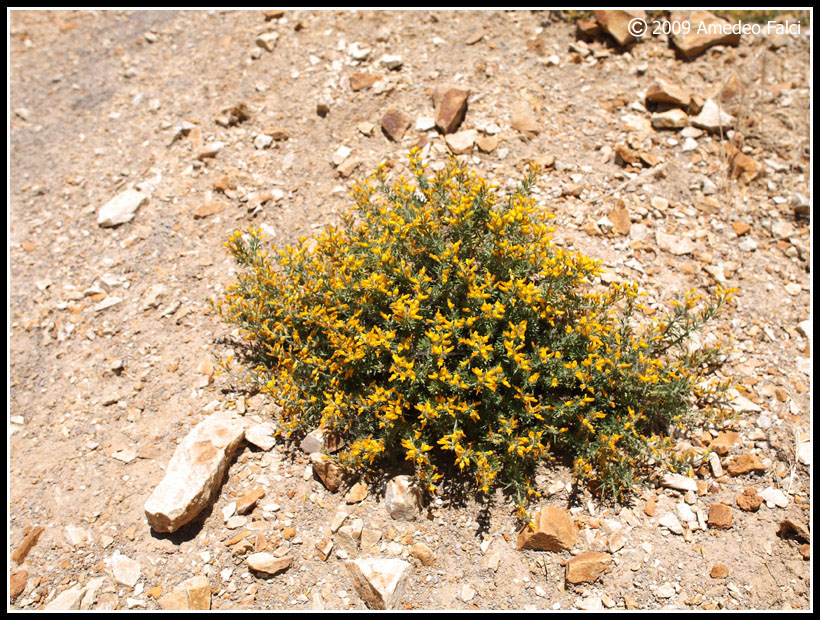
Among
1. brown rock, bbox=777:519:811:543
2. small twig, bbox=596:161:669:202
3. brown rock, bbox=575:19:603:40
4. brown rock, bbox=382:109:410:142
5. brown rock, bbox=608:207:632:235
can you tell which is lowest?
brown rock, bbox=777:519:811:543

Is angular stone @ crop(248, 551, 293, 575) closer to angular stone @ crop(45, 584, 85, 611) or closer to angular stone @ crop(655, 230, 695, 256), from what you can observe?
angular stone @ crop(45, 584, 85, 611)

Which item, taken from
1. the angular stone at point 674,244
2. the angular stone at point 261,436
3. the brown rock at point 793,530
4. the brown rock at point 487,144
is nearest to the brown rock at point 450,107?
the brown rock at point 487,144

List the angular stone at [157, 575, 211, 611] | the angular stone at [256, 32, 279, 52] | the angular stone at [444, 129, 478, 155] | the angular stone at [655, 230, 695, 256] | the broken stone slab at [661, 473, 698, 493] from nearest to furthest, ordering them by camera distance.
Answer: the angular stone at [157, 575, 211, 611]
the broken stone slab at [661, 473, 698, 493]
the angular stone at [655, 230, 695, 256]
the angular stone at [444, 129, 478, 155]
the angular stone at [256, 32, 279, 52]

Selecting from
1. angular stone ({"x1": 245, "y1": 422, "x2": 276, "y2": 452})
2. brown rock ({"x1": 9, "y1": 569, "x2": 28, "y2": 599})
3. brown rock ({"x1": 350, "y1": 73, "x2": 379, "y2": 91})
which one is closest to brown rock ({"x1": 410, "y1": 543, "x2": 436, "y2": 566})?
angular stone ({"x1": 245, "y1": 422, "x2": 276, "y2": 452})

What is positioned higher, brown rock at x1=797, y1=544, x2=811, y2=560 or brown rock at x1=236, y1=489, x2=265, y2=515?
brown rock at x1=236, y1=489, x2=265, y2=515

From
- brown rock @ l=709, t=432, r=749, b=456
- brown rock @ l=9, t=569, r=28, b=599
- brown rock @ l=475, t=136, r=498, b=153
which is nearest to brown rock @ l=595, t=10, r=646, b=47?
brown rock @ l=475, t=136, r=498, b=153

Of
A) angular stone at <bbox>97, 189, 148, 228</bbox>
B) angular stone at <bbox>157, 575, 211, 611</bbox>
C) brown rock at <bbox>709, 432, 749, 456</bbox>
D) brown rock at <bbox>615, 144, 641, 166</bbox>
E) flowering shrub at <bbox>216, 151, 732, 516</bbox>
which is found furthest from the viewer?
angular stone at <bbox>97, 189, 148, 228</bbox>

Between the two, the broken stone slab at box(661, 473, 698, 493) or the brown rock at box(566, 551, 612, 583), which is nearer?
the brown rock at box(566, 551, 612, 583)
